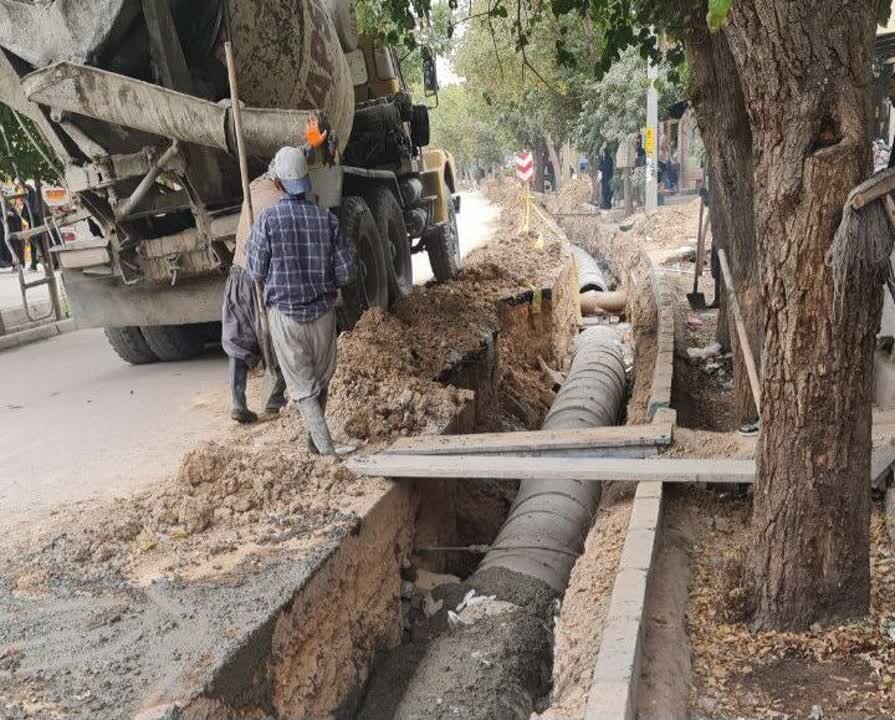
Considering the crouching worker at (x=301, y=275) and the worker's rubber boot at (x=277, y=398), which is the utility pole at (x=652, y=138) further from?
the crouching worker at (x=301, y=275)

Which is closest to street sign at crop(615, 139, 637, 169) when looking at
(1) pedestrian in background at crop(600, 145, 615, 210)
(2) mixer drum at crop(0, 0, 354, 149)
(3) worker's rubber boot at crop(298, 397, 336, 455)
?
(1) pedestrian in background at crop(600, 145, 615, 210)

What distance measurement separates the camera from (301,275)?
500 cm

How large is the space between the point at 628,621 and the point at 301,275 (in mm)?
2711

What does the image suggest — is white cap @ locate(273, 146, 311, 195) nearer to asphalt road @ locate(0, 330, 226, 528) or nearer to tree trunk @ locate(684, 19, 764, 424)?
asphalt road @ locate(0, 330, 226, 528)

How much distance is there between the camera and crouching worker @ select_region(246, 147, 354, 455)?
495 cm

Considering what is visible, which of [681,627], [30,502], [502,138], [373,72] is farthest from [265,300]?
[502,138]

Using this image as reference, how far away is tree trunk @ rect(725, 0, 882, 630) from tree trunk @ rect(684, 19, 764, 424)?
2.13 metres

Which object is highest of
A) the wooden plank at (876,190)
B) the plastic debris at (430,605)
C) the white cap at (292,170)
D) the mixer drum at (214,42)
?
the mixer drum at (214,42)

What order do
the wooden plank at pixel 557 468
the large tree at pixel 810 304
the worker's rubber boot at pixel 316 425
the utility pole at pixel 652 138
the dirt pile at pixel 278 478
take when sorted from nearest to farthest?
the large tree at pixel 810 304
the dirt pile at pixel 278 478
the wooden plank at pixel 557 468
the worker's rubber boot at pixel 316 425
the utility pole at pixel 652 138

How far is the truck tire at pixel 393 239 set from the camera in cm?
852

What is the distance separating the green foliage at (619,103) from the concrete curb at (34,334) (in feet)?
42.2

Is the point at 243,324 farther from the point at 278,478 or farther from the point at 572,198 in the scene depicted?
the point at 572,198

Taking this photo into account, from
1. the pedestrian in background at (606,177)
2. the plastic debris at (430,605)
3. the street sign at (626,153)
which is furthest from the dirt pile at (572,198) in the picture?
the plastic debris at (430,605)

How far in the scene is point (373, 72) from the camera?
30.5ft
